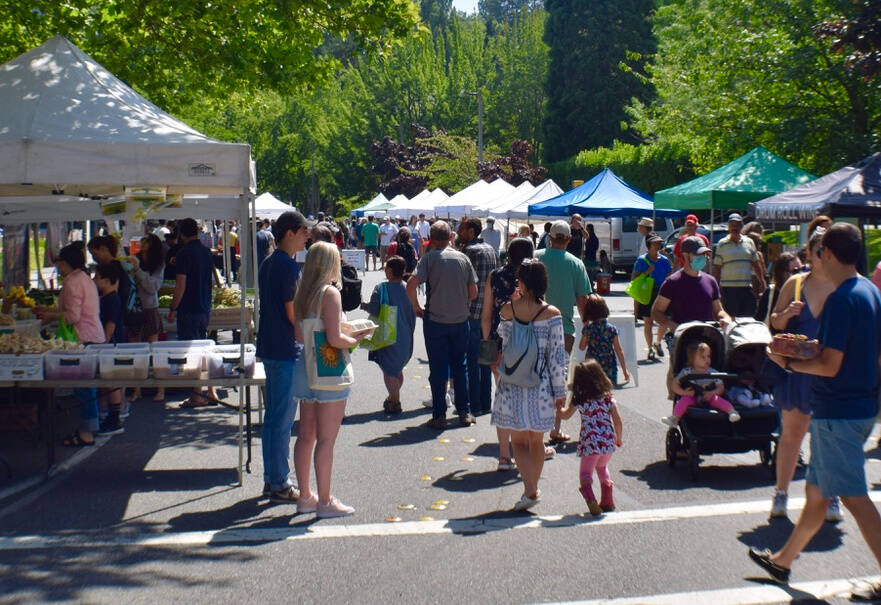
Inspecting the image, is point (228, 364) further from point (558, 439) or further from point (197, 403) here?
point (197, 403)

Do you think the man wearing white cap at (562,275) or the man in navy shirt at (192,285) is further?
the man in navy shirt at (192,285)

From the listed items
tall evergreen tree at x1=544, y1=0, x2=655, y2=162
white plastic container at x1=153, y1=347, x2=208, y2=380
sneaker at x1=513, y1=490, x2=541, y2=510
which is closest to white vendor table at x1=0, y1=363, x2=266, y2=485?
white plastic container at x1=153, y1=347, x2=208, y2=380

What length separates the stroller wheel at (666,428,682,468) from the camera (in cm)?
843

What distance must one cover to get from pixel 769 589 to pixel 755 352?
3073 millimetres

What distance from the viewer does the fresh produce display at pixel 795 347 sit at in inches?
209

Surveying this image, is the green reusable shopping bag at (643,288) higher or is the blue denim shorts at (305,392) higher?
the green reusable shopping bag at (643,288)

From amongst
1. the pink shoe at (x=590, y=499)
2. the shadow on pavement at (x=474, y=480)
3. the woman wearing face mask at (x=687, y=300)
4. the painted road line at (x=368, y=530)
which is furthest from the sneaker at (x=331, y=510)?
the woman wearing face mask at (x=687, y=300)

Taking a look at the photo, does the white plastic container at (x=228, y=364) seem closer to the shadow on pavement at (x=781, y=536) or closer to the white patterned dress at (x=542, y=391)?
the white patterned dress at (x=542, y=391)

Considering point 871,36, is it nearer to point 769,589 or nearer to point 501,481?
point 501,481

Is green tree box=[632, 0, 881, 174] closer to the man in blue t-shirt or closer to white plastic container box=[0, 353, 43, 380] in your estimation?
the man in blue t-shirt

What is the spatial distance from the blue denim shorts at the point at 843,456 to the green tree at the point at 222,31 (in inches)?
382

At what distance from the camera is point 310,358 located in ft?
23.1

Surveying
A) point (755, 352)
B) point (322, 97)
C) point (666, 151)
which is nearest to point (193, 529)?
point (755, 352)

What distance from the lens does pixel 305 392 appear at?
7148 millimetres
